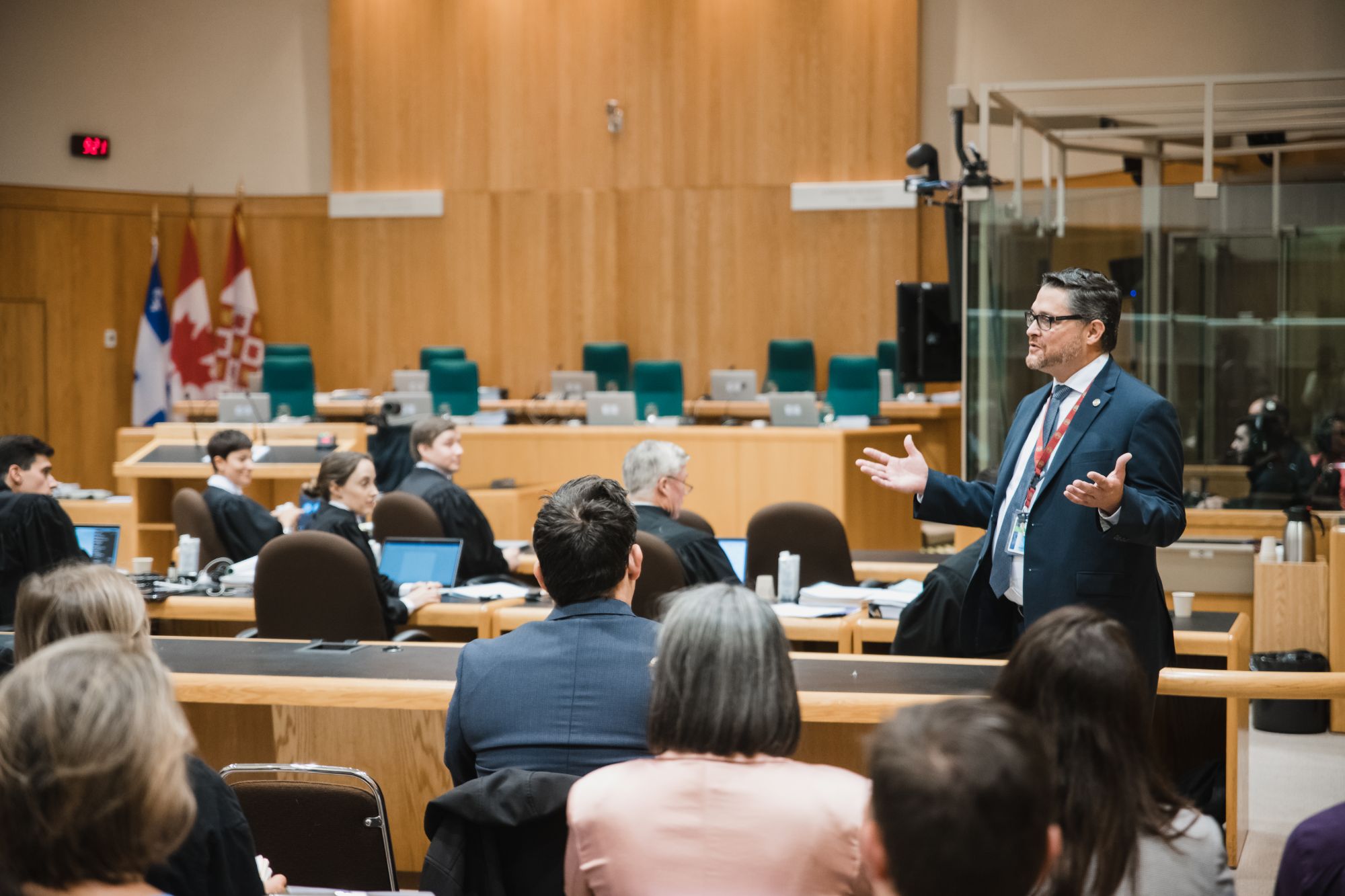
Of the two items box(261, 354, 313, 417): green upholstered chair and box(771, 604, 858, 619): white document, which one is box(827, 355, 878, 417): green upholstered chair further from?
box(771, 604, 858, 619): white document

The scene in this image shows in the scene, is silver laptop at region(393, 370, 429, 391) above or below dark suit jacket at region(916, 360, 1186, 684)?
above

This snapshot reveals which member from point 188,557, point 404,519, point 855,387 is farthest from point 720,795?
point 855,387

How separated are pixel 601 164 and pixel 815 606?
31.1ft

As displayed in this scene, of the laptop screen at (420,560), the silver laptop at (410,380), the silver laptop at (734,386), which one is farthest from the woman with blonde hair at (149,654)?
the silver laptop at (410,380)

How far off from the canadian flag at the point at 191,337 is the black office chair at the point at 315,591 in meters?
9.43

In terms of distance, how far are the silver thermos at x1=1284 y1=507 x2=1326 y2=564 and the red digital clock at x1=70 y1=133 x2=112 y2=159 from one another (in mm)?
11455

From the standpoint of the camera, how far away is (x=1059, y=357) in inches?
124

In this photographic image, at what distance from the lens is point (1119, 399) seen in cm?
310

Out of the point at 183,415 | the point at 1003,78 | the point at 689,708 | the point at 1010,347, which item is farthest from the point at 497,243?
the point at 689,708

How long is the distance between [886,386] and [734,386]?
1.32 meters

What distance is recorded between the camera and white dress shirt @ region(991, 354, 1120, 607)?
10.4 ft

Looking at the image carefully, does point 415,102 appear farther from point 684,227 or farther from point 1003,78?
point 1003,78

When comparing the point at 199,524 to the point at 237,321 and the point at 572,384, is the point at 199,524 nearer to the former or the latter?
the point at 572,384

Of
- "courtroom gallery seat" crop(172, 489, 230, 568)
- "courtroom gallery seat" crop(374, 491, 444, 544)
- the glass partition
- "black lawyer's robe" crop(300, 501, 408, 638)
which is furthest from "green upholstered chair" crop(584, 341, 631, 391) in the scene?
"black lawyer's robe" crop(300, 501, 408, 638)
